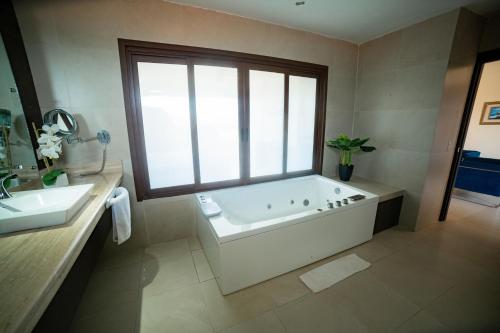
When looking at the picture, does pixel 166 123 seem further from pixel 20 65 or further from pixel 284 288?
pixel 284 288

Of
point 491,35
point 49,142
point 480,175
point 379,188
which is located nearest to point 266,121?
point 379,188

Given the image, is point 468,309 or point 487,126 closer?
point 468,309

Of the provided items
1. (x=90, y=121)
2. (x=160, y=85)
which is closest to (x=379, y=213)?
(x=160, y=85)

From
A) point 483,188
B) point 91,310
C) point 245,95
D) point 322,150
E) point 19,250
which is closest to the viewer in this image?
point 19,250

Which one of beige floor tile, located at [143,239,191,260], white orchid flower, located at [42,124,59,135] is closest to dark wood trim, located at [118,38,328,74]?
white orchid flower, located at [42,124,59,135]

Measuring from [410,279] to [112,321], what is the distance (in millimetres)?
2383

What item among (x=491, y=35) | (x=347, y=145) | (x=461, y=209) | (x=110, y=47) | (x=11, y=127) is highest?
(x=491, y=35)

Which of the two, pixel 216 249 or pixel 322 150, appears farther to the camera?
pixel 322 150

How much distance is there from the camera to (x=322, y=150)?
2871 millimetres

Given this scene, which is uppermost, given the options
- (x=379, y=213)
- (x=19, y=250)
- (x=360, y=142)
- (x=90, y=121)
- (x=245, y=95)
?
(x=245, y=95)

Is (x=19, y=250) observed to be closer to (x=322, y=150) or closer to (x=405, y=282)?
(x=405, y=282)

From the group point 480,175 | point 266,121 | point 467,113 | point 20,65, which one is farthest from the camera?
point 480,175

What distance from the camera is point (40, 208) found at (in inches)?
38.6

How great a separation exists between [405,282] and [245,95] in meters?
2.38
